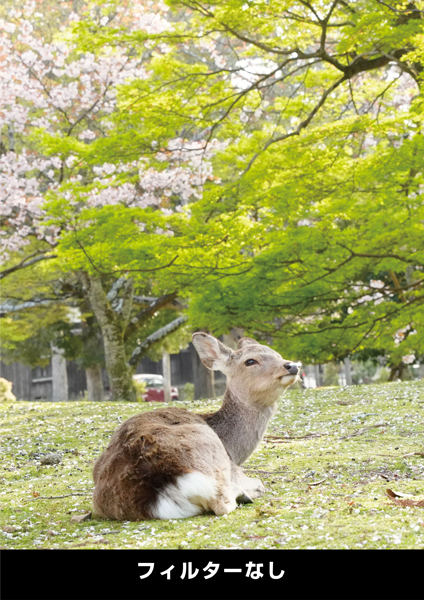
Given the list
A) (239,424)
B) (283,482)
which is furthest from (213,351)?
(283,482)

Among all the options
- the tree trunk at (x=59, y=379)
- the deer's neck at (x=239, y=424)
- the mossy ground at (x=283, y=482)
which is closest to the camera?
the mossy ground at (x=283, y=482)

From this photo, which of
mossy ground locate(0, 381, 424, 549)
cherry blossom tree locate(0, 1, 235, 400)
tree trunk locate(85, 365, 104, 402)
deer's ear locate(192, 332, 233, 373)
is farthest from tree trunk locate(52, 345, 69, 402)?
deer's ear locate(192, 332, 233, 373)

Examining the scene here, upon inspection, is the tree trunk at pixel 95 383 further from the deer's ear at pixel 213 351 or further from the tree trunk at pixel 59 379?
the deer's ear at pixel 213 351

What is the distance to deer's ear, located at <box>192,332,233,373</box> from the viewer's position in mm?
4969

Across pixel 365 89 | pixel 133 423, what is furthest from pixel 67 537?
pixel 365 89

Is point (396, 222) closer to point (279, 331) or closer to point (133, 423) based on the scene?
point (279, 331)

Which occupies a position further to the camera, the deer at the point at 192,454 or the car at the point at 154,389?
the car at the point at 154,389

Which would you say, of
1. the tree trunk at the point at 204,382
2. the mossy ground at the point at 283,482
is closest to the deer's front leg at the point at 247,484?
the mossy ground at the point at 283,482

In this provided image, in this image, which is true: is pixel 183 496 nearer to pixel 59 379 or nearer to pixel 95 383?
pixel 95 383

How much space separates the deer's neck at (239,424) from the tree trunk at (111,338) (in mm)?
10593

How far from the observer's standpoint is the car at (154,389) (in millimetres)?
24688

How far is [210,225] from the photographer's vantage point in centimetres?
1101

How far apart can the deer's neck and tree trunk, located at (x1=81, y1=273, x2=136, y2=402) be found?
1059 centimetres

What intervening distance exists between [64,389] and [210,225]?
12203mm
